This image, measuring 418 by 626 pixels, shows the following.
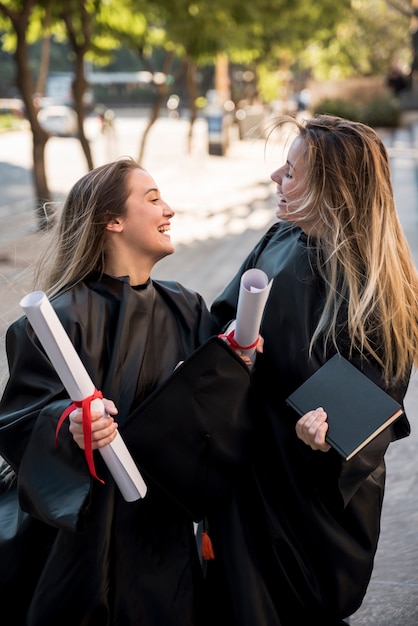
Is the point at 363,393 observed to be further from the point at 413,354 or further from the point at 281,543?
the point at 281,543

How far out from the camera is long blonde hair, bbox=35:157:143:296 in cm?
257

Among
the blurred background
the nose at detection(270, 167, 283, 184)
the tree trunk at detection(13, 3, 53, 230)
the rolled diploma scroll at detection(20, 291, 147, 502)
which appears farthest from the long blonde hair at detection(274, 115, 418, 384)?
the tree trunk at detection(13, 3, 53, 230)

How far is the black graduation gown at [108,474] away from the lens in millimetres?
2311

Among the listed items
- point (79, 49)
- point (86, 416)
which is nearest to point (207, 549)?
point (86, 416)

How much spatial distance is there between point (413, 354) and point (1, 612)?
4.83ft

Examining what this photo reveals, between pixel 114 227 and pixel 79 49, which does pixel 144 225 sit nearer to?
pixel 114 227

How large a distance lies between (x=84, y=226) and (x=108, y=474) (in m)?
0.74

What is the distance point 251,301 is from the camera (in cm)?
207

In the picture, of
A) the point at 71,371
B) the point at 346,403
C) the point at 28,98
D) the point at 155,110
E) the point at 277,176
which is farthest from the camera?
the point at 155,110

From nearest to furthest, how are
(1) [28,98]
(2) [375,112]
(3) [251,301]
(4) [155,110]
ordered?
(3) [251,301] < (1) [28,98] < (4) [155,110] < (2) [375,112]

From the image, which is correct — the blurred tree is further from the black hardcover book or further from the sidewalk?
the black hardcover book

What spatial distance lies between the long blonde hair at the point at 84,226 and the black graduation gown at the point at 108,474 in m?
0.08

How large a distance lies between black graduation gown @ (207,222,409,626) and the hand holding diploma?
229 mm

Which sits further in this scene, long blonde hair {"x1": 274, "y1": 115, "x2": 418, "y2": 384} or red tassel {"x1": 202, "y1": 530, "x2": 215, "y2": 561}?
red tassel {"x1": 202, "y1": 530, "x2": 215, "y2": 561}
